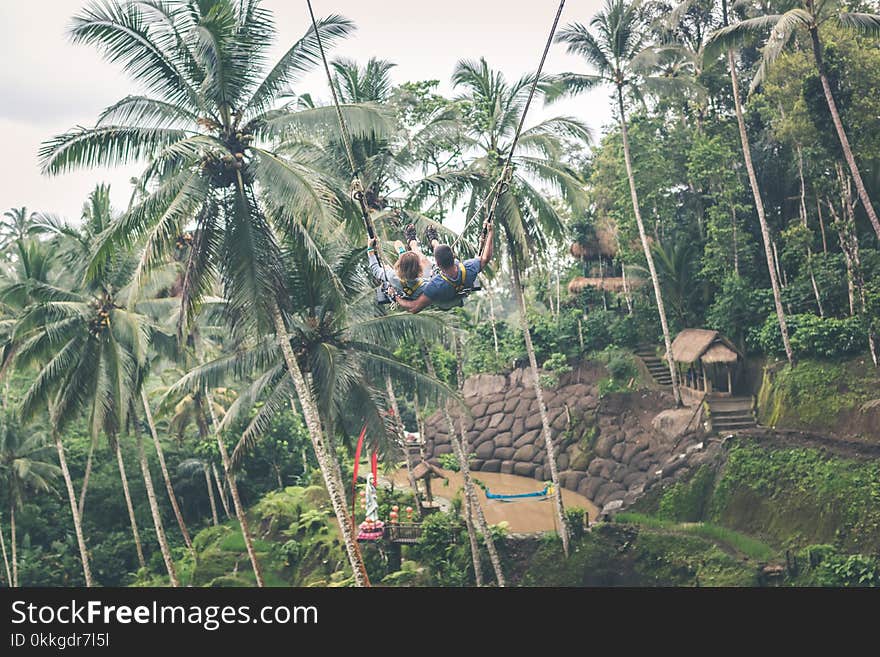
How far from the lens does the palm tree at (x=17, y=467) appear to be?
1834cm

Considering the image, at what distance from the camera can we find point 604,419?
20.7 metres

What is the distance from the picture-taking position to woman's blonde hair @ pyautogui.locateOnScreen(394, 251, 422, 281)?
20.0 feet

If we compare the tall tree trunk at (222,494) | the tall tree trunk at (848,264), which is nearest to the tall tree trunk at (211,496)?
the tall tree trunk at (222,494)

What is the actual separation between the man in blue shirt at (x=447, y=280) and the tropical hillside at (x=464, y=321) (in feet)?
0.12

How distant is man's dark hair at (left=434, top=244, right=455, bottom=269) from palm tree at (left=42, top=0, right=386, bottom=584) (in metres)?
3.20

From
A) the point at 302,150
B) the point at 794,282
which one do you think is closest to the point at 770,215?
the point at 794,282

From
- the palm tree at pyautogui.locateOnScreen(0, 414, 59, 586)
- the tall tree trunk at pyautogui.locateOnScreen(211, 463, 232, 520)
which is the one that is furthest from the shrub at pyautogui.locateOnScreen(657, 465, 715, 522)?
the palm tree at pyautogui.locateOnScreen(0, 414, 59, 586)

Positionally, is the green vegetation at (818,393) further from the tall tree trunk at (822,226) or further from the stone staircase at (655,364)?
the stone staircase at (655,364)

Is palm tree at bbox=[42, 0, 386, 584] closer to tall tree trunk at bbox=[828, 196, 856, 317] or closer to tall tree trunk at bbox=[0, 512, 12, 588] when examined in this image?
tall tree trunk at bbox=[828, 196, 856, 317]

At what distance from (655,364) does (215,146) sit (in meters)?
15.2

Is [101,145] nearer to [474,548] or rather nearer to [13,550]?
[474,548]

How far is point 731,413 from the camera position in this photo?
17219 millimetres
